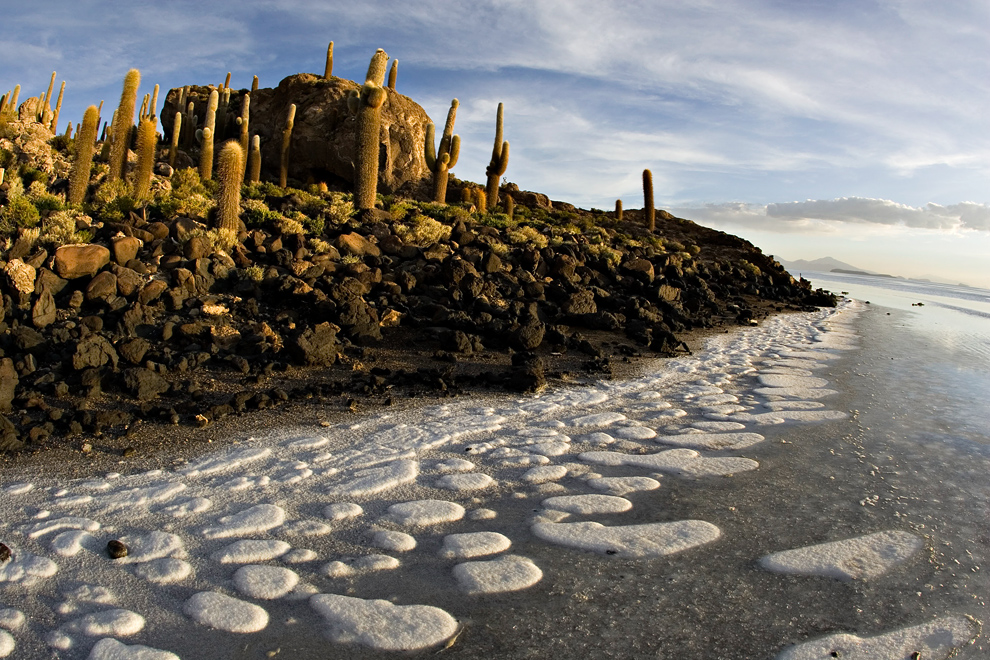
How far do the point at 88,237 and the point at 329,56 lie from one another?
17240 millimetres

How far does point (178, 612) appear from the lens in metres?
2.74

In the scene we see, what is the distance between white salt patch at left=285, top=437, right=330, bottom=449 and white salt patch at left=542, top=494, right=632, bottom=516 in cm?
183

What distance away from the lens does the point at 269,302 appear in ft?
29.2

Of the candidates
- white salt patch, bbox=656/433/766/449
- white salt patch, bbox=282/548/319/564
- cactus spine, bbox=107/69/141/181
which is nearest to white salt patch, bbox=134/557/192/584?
white salt patch, bbox=282/548/319/564

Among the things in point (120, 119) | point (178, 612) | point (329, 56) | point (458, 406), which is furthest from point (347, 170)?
point (178, 612)

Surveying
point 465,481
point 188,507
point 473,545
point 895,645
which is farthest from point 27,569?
point 895,645

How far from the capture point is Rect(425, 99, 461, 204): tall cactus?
20.8 metres

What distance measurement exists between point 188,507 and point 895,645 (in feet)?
11.2

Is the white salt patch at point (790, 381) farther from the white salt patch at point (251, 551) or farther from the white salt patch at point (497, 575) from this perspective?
the white salt patch at point (251, 551)

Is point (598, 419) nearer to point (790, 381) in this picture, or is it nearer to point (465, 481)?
point (465, 481)

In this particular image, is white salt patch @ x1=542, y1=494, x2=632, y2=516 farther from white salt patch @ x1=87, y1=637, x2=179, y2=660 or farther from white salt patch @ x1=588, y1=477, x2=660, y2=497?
white salt patch @ x1=87, y1=637, x2=179, y2=660

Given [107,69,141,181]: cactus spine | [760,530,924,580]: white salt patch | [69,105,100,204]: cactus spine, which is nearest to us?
[760,530,924,580]: white salt patch

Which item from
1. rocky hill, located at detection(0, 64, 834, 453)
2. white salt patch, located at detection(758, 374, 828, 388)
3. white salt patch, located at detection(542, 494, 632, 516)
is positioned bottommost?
white salt patch, located at detection(542, 494, 632, 516)

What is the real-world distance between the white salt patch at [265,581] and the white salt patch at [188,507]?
78 cm
